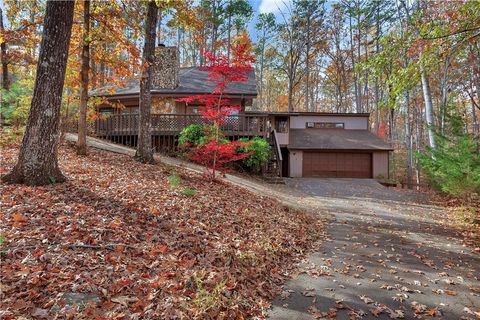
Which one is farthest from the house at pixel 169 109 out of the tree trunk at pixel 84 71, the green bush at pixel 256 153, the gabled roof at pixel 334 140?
the gabled roof at pixel 334 140

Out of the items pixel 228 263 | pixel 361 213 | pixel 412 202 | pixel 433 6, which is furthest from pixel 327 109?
→ pixel 228 263

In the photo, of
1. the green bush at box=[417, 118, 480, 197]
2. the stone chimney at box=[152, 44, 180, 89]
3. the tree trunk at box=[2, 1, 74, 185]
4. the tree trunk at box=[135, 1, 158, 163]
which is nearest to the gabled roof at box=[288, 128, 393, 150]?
the green bush at box=[417, 118, 480, 197]

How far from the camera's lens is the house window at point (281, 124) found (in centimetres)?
2170

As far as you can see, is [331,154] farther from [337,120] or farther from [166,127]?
[166,127]

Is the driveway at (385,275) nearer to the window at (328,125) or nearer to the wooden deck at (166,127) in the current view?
the wooden deck at (166,127)

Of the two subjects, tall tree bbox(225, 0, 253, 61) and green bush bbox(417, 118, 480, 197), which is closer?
green bush bbox(417, 118, 480, 197)

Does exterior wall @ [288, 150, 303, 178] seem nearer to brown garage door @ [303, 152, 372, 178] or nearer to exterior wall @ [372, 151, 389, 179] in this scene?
brown garage door @ [303, 152, 372, 178]

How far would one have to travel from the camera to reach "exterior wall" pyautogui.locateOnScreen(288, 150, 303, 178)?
66.9 feet

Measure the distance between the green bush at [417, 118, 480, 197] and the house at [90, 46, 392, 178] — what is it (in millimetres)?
7244

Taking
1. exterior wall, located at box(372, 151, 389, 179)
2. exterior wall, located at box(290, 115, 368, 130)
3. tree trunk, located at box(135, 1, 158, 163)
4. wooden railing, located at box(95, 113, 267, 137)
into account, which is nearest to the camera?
tree trunk, located at box(135, 1, 158, 163)

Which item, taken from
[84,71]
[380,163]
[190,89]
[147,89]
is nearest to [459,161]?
[147,89]

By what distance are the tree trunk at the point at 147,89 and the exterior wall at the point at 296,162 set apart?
38.7 ft

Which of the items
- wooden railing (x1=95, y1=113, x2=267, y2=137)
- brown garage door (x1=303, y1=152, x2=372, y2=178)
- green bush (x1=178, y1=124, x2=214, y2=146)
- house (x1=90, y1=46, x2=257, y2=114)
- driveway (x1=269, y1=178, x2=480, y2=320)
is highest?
house (x1=90, y1=46, x2=257, y2=114)

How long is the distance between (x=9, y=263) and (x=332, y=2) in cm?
3258
